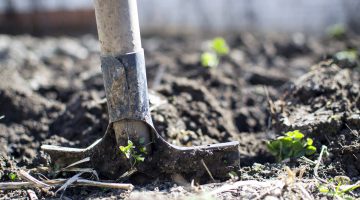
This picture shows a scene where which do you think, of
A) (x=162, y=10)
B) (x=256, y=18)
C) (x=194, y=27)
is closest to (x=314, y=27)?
(x=256, y=18)

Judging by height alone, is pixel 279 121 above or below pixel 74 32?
below

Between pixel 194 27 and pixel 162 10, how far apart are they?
0.68 metres

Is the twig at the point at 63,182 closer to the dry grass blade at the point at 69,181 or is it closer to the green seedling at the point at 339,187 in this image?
the dry grass blade at the point at 69,181

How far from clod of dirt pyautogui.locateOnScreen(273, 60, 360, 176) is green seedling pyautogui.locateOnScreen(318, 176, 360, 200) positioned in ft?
0.43

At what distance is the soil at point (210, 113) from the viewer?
6.55ft

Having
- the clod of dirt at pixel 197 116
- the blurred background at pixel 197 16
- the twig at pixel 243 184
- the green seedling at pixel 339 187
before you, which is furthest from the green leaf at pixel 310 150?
the blurred background at pixel 197 16

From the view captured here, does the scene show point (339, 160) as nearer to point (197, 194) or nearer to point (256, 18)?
point (197, 194)

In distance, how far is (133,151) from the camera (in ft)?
6.32

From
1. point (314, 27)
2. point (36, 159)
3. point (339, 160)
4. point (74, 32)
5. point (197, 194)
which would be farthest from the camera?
point (74, 32)

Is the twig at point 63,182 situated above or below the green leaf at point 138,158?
below

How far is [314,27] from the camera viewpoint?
653 centimetres

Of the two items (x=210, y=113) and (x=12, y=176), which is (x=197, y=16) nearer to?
(x=210, y=113)

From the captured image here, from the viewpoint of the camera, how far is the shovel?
1.85 metres

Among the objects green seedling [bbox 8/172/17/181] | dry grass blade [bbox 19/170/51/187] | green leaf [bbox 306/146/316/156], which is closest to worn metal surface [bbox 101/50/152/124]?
dry grass blade [bbox 19/170/51/187]
